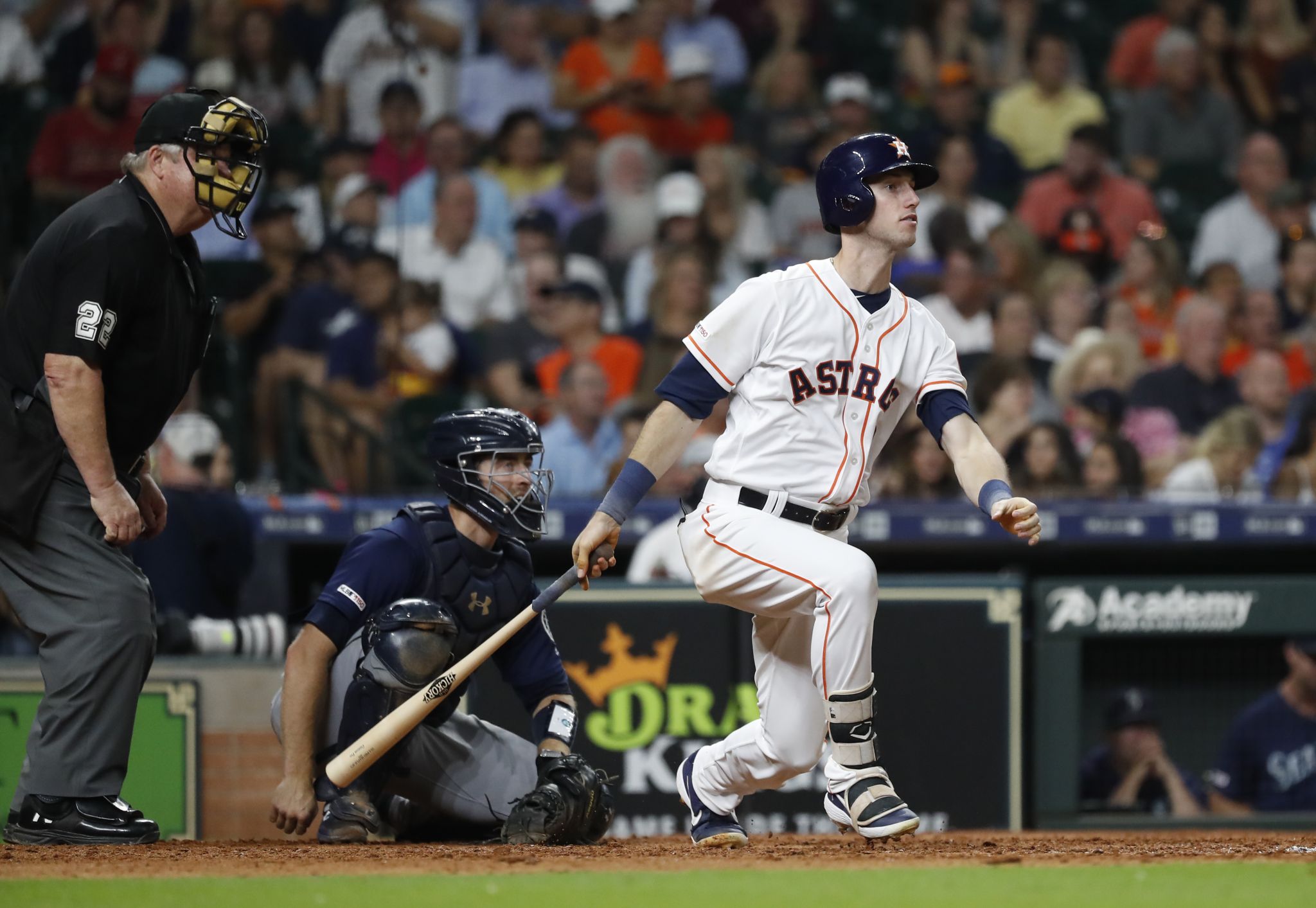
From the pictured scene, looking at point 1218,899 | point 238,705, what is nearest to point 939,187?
point 238,705

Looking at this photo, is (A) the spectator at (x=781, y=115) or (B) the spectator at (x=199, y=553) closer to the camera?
(B) the spectator at (x=199, y=553)

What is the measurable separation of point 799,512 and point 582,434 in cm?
357

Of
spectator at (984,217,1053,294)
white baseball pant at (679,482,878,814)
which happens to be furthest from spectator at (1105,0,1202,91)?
white baseball pant at (679,482,878,814)

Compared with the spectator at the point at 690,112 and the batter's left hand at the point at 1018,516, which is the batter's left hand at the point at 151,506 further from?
the spectator at the point at 690,112

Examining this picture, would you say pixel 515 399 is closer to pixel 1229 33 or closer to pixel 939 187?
pixel 939 187

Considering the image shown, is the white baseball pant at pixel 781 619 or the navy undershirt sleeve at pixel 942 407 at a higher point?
the navy undershirt sleeve at pixel 942 407

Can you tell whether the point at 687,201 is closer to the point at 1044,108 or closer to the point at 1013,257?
the point at 1013,257

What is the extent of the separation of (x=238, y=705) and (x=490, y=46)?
198 inches

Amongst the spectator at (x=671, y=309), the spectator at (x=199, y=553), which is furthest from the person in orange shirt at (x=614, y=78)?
the spectator at (x=199, y=553)

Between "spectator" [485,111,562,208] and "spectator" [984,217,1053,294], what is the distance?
2.41 meters

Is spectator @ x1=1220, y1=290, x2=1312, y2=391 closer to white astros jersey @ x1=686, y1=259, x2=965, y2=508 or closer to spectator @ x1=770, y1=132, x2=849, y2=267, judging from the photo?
spectator @ x1=770, y1=132, x2=849, y2=267

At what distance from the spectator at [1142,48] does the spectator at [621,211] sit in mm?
3154

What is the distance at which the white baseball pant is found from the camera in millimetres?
4035

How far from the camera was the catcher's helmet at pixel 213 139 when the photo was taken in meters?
4.32
